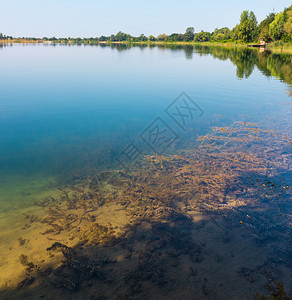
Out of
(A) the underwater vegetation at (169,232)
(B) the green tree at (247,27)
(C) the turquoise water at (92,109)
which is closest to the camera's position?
(A) the underwater vegetation at (169,232)

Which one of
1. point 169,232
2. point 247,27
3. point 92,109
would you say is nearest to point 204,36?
point 247,27

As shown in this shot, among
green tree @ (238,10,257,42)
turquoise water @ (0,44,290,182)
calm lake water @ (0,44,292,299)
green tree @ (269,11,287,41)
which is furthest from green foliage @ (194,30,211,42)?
calm lake water @ (0,44,292,299)

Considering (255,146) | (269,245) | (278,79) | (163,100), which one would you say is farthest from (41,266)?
(278,79)

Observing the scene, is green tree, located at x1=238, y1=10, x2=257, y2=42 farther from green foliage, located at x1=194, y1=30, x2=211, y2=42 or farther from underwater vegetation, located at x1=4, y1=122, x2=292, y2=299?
underwater vegetation, located at x1=4, y1=122, x2=292, y2=299

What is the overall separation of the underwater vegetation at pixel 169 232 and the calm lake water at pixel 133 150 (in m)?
0.05

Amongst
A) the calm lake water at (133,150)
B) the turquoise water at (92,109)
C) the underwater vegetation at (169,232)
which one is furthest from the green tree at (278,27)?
the underwater vegetation at (169,232)

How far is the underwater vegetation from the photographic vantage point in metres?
5.21

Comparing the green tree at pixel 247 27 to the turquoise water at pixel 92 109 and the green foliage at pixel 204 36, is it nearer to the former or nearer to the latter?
the green foliage at pixel 204 36

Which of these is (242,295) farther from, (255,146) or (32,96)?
(32,96)

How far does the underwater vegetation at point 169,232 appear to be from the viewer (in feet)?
17.1

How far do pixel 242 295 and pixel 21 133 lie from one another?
1485cm

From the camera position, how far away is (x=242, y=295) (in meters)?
4.89

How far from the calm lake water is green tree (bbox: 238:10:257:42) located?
368 feet

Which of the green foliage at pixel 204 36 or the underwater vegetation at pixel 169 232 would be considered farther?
the green foliage at pixel 204 36
